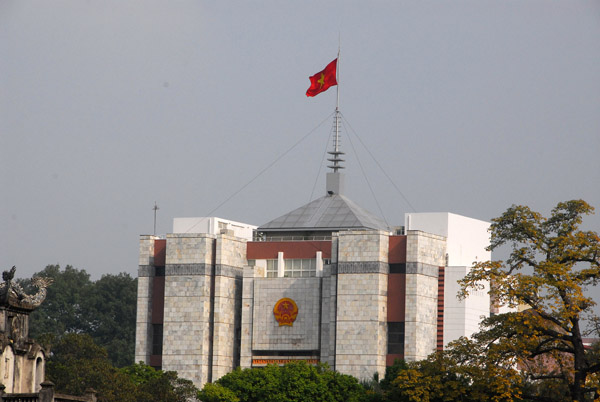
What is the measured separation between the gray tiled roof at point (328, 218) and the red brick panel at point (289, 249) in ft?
6.48

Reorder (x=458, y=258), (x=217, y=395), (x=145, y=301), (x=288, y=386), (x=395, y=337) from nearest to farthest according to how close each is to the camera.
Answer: (x=217, y=395) < (x=288, y=386) < (x=395, y=337) < (x=458, y=258) < (x=145, y=301)

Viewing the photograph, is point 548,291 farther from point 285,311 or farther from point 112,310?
point 112,310

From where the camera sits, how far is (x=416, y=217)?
8406cm

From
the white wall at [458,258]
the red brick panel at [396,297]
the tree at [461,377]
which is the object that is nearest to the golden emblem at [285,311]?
the red brick panel at [396,297]

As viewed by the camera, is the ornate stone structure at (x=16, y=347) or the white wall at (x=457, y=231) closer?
the ornate stone structure at (x=16, y=347)

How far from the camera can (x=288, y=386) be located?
70562 millimetres

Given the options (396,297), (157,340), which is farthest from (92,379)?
(396,297)

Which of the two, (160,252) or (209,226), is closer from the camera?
(160,252)

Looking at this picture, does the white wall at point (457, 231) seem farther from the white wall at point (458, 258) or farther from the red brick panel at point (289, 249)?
the red brick panel at point (289, 249)

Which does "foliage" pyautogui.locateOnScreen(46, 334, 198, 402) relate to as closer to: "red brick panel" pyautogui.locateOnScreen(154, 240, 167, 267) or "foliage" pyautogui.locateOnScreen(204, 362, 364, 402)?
"foliage" pyautogui.locateOnScreen(204, 362, 364, 402)

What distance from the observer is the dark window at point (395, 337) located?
263ft

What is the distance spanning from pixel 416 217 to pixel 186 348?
18051 mm

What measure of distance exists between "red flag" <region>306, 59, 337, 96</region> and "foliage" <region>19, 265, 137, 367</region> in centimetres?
5066

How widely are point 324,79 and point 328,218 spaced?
32.7ft
